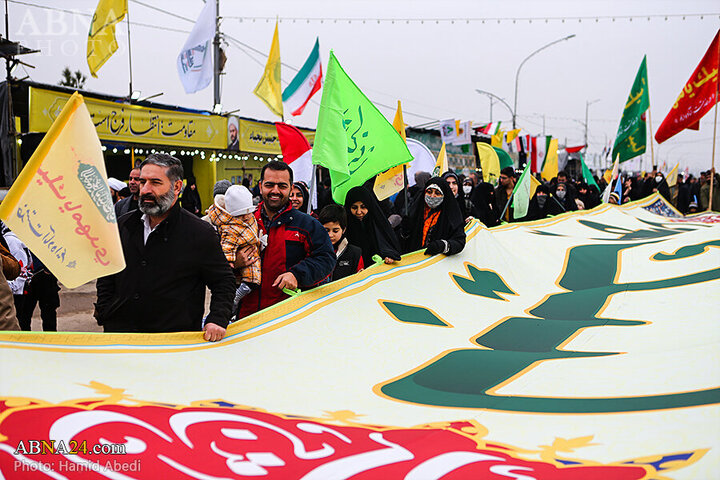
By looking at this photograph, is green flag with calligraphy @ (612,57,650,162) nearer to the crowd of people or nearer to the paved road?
the crowd of people

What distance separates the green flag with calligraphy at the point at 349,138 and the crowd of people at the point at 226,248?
29cm

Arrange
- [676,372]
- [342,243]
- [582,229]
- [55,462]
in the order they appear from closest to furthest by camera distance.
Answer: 1. [55,462]
2. [676,372]
3. [342,243]
4. [582,229]

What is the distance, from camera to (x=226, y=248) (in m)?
3.80

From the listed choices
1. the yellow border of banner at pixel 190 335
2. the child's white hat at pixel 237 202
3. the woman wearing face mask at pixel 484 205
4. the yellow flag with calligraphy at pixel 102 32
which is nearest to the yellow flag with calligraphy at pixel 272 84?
the yellow flag with calligraphy at pixel 102 32

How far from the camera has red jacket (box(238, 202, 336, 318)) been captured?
12.7 feet

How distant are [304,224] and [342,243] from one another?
86 cm

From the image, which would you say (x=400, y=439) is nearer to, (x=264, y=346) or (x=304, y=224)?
(x=264, y=346)

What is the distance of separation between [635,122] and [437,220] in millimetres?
8856

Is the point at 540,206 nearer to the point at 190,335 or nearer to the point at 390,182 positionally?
the point at 390,182

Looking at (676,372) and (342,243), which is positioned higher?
(342,243)

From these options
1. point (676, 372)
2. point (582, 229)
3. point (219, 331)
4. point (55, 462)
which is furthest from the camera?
point (582, 229)

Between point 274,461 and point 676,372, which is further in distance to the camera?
point 676,372

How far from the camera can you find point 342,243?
471cm

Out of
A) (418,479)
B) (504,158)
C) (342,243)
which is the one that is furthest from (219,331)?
(504,158)
